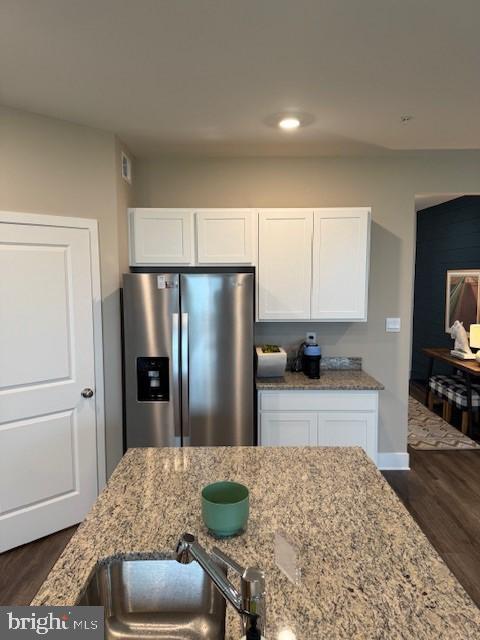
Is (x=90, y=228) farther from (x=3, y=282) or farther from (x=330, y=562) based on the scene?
(x=330, y=562)

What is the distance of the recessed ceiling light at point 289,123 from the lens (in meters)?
2.62

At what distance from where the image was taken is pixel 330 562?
1.05m

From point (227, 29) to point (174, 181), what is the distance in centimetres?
178

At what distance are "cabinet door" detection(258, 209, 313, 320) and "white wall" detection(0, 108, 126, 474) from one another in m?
1.07

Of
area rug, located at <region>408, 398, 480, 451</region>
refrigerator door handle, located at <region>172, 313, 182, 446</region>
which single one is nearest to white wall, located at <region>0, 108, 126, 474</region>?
refrigerator door handle, located at <region>172, 313, 182, 446</region>

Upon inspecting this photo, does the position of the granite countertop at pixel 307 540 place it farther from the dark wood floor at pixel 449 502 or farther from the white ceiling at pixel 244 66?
the white ceiling at pixel 244 66

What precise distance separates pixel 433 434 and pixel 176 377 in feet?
9.83

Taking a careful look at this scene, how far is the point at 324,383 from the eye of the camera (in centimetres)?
299

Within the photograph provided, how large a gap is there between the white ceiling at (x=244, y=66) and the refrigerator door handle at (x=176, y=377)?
4.39ft

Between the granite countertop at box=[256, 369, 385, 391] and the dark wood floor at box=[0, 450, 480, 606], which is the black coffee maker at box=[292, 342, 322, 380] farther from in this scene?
the dark wood floor at box=[0, 450, 480, 606]

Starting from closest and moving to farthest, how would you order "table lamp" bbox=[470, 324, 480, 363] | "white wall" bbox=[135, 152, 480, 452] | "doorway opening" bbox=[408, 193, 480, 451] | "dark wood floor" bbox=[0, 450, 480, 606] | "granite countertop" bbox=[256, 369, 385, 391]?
"dark wood floor" bbox=[0, 450, 480, 606] → "granite countertop" bbox=[256, 369, 385, 391] → "white wall" bbox=[135, 152, 480, 452] → "doorway opening" bbox=[408, 193, 480, 451] → "table lamp" bbox=[470, 324, 480, 363]

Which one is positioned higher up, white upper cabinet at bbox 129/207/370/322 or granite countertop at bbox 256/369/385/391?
white upper cabinet at bbox 129/207/370/322

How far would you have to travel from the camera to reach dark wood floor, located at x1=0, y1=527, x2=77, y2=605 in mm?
2139

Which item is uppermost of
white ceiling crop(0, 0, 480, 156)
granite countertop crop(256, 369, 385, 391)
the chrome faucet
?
white ceiling crop(0, 0, 480, 156)
